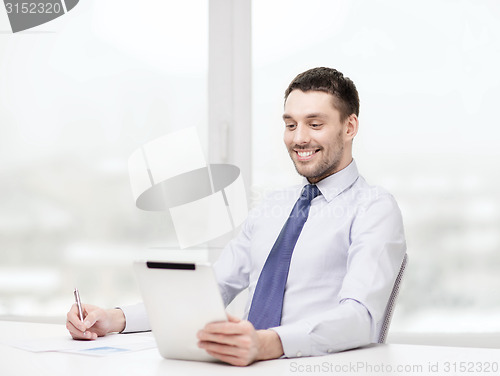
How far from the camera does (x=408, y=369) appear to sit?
128cm

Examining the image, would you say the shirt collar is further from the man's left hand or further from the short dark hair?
the man's left hand

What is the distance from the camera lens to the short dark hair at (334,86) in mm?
1957

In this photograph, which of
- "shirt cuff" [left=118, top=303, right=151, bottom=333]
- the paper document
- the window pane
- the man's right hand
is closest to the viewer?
the paper document

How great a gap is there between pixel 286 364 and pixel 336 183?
2.43 ft

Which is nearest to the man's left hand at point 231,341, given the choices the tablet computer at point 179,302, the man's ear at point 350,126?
the tablet computer at point 179,302

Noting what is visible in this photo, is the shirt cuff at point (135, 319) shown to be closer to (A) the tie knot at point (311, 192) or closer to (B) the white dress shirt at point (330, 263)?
(B) the white dress shirt at point (330, 263)

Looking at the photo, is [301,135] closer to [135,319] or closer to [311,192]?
[311,192]

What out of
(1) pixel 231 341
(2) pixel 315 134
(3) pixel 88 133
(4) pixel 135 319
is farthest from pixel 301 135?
(3) pixel 88 133

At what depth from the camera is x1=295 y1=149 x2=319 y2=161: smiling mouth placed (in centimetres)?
194

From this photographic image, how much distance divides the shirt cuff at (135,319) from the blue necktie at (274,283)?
0.30 metres

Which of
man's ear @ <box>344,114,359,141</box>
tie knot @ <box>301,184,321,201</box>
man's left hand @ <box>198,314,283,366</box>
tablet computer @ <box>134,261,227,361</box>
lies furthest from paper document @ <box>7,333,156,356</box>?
man's ear @ <box>344,114,359,141</box>

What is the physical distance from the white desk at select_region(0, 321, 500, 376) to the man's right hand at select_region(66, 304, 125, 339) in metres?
0.19

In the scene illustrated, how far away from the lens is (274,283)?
1.83m

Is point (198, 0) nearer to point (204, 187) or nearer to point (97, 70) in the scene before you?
point (97, 70)
